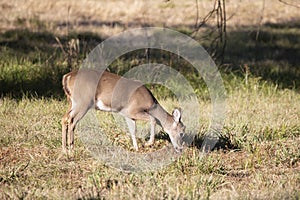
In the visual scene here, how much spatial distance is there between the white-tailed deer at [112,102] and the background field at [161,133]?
0.21m

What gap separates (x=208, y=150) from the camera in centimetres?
653

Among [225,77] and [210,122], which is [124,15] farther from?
[210,122]

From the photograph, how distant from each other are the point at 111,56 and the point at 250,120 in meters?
4.21

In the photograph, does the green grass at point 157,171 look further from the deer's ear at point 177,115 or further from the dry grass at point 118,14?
the dry grass at point 118,14

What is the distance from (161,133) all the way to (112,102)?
935mm

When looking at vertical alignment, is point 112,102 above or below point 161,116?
above

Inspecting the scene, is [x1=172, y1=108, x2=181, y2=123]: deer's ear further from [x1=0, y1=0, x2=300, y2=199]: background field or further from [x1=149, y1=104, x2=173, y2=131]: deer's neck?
[x1=0, y1=0, x2=300, y2=199]: background field

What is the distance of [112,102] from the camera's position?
6.74 m

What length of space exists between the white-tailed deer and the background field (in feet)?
0.70

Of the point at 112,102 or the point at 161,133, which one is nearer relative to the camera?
the point at 112,102

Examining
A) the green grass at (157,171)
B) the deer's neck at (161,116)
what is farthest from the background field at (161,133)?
the deer's neck at (161,116)

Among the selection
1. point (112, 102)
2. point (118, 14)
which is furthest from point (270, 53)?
point (112, 102)

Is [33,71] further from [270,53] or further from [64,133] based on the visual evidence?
[270,53]

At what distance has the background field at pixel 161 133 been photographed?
5199mm
